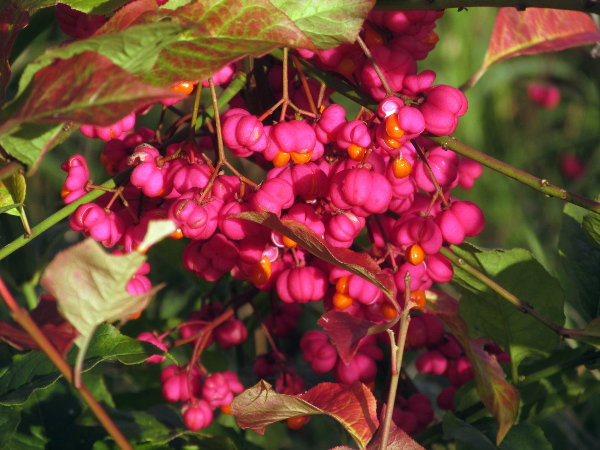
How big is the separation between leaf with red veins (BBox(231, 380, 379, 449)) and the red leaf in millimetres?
158

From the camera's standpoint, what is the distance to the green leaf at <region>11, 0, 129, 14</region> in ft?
1.66

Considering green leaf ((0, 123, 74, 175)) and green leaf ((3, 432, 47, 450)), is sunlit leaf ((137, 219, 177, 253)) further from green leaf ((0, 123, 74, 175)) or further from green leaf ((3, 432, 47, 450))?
green leaf ((3, 432, 47, 450))

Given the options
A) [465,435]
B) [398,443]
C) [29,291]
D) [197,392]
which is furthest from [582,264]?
[29,291]

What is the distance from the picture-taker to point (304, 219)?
1.96 ft

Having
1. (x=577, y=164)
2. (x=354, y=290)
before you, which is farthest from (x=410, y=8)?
(x=577, y=164)

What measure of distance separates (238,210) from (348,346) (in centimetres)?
15

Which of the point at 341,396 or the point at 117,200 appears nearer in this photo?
the point at 341,396

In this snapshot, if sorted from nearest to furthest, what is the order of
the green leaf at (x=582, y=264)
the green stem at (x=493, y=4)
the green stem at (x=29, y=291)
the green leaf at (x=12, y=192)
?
1. the green stem at (x=493, y=4)
2. the green leaf at (x=12, y=192)
3. the green leaf at (x=582, y=264)
4. the green stem at (x=29, y=291)

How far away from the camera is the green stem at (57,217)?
0.56 m

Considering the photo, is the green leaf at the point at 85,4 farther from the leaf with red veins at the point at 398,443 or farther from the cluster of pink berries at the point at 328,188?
the leaf with red veins at the point at 398,443

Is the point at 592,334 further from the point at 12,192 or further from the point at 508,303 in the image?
the point at 12,192

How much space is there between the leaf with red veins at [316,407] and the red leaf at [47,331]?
16 centimetres

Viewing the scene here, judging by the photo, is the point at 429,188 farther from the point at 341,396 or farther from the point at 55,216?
the point at 55,216

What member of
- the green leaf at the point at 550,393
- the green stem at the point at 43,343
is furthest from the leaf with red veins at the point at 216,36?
the green leaf at the point at 550,393
